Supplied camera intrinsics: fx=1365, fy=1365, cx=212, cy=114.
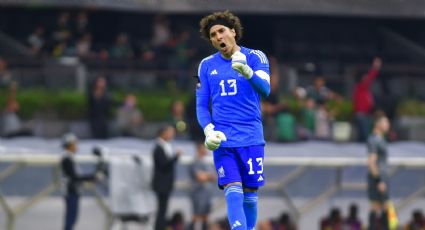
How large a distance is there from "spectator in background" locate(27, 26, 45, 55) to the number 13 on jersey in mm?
17006

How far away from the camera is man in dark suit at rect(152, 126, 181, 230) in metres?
19.2

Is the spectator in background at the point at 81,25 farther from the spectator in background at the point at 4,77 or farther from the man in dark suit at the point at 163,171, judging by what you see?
the man in dark suit at the point at 163,171

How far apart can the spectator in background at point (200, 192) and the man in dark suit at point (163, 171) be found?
366mm

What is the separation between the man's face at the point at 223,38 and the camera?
11.3 m

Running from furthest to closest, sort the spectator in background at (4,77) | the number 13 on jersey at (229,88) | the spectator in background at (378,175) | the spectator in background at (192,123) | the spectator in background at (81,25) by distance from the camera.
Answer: the spectator in background at (81,25), the spectator in background at (4,77), the spectator in background at (192,123), the spectator in background at (378,175), the number 13 on jersey at (229,88)

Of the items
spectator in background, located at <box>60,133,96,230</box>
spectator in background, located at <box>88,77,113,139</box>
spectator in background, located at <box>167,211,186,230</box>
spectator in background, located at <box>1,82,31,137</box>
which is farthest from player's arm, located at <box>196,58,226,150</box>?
spectator in background, located at <box>1,82,31,137</box>

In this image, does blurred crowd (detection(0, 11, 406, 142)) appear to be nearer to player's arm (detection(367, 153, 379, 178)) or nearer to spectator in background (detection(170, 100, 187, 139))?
spectator in background (detection(170, 100, 187, 139))

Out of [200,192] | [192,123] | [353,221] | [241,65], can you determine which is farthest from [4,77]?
[241,65]

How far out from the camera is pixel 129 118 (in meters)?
24.8

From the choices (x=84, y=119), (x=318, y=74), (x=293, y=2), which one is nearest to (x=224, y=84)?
(x=84, y=119)

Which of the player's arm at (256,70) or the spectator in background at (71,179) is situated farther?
the spectator in background at (71,179)

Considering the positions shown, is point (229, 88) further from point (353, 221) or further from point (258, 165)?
point (353, 221)

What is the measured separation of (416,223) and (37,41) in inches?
428

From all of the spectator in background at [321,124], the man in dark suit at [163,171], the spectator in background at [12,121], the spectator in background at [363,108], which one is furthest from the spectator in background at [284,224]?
the spectator in background at [12,121]
